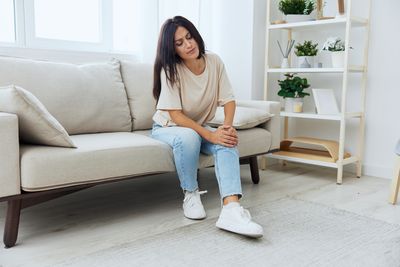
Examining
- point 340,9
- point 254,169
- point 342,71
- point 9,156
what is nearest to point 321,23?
point 340,9

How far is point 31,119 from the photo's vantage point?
5.04 ft

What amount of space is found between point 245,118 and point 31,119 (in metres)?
1.16

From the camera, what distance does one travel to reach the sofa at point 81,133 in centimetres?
150

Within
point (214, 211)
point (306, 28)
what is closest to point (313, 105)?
point (306, 28)

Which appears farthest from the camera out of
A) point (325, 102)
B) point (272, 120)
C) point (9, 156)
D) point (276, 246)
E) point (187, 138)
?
point (325, 102)

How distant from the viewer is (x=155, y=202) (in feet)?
7.13

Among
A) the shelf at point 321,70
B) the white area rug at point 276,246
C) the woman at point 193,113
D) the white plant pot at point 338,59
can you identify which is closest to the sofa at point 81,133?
the woman at point 193,113

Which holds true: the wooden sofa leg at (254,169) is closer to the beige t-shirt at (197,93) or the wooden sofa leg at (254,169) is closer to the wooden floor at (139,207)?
the wooden floor at (139,207)

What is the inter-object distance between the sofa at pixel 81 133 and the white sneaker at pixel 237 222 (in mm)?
364

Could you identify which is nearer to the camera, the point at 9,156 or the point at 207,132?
the point at 9,156

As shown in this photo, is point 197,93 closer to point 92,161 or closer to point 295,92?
point 92,161

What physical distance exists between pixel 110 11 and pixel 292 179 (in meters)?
1.65

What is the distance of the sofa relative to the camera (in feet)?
4.93

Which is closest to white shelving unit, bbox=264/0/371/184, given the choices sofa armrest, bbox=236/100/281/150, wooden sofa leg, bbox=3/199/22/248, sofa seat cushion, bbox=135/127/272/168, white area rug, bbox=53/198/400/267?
sofa armrest, bbox=236/100/281/150
